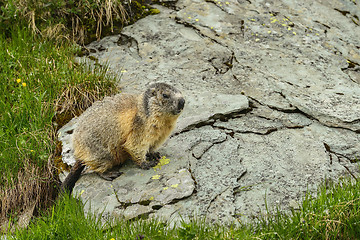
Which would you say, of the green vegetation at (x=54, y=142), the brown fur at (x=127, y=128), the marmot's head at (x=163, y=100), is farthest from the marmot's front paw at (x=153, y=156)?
the green vegetation at (x=54, y=142)

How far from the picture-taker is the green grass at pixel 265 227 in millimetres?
4023

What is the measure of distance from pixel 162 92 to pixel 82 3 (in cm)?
358

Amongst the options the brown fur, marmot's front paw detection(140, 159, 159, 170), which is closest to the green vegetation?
the brown fur

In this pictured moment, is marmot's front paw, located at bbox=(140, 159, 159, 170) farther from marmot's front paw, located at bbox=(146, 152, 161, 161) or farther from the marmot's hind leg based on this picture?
the marmot's hind leg

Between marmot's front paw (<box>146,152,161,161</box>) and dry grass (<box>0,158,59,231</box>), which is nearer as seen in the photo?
marmot's front paw (<box>146,152,161,161</box>)

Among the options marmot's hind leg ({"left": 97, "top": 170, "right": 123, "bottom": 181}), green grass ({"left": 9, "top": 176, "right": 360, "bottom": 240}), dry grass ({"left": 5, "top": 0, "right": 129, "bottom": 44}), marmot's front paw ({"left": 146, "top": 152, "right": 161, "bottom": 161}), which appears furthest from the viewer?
dry grass ({"left": 5, "top": 0, "right": 129, "bottom": 44})

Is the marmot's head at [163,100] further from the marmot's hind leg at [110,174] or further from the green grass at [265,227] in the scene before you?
the green grass at [265,227]

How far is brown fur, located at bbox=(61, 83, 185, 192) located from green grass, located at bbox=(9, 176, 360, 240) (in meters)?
0.95

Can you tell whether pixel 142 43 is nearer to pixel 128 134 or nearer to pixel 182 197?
pixel 128 134

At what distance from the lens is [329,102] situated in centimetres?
615

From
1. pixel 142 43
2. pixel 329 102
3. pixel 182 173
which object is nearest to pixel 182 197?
pixel 182 173

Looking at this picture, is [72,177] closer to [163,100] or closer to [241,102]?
[163,100]

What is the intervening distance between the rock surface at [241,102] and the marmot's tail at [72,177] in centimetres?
9

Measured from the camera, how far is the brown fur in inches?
194
